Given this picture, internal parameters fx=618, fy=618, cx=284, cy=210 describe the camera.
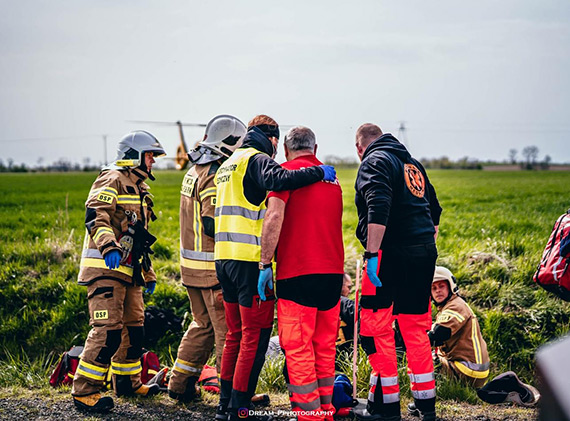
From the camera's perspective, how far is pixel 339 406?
5637mm

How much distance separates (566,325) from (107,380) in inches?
240

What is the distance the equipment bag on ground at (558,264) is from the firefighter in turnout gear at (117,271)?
3.74 metres

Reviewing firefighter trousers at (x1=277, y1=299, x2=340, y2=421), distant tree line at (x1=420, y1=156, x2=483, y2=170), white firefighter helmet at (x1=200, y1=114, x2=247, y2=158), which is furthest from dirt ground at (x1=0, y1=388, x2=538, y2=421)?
distant tree line at (x1=420, y1=156, x2=483, y2=170)

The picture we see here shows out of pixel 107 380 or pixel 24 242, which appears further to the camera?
pixel 24 242

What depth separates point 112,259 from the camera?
569 centimetres

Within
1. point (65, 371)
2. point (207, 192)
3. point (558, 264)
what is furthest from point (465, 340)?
point (65, 371)

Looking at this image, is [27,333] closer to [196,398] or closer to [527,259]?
[196,398]

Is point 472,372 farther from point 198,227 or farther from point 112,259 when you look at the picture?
point 112,259

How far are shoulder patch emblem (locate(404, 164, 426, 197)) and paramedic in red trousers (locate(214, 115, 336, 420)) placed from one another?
0.76 m

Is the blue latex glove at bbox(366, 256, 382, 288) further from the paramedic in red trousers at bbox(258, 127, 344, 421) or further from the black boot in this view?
the black boot

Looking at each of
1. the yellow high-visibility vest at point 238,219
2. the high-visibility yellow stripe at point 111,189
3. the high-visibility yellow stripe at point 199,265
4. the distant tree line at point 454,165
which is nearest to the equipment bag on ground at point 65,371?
the high-visibility yellow stripe at point 199,265

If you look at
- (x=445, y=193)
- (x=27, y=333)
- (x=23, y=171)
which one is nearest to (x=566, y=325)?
(x=27, y=333)

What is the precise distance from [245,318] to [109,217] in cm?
184

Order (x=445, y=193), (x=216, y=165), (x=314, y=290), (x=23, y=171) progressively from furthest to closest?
(x=23, y=171) < (x=445, y=193) < (x=216, y=165) < (x=314, y=290)
